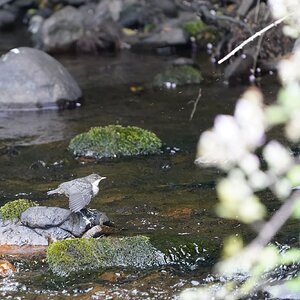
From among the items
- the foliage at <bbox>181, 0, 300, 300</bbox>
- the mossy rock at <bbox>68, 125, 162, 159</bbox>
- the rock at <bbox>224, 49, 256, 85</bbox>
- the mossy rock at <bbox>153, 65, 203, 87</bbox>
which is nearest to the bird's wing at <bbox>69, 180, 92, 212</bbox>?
the mossy rock at <bbox>68, 125, 162, 159</bbox>

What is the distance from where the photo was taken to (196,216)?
5.44m

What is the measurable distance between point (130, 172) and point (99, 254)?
7.72ft

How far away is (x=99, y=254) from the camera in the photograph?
14.9 ft

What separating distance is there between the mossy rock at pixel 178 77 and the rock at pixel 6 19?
788 centimetres

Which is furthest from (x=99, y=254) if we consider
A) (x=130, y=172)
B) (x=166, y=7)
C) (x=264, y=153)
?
(x=166, y=7)

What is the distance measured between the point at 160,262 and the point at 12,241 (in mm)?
1112

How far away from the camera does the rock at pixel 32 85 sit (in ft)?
32.7

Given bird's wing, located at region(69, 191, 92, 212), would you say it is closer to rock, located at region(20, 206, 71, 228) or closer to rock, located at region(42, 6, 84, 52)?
rock, located at region(20, 206, 71, 228)

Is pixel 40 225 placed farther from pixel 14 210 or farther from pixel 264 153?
pixel 264 153

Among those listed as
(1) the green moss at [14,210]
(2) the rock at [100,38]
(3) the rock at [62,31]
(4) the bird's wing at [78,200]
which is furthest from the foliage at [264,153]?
(3) the rock at [62,31]

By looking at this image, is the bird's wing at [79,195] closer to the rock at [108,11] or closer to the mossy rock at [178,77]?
the mossy rock at [178,77]

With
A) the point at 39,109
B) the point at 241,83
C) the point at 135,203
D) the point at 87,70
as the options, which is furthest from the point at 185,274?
the point at 87,70

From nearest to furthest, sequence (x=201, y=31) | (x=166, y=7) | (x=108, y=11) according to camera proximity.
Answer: (x=201, y=31) → (x=108, y=11) → (x=166, y=7)

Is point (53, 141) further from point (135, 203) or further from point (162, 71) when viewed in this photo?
point (162, 71)
